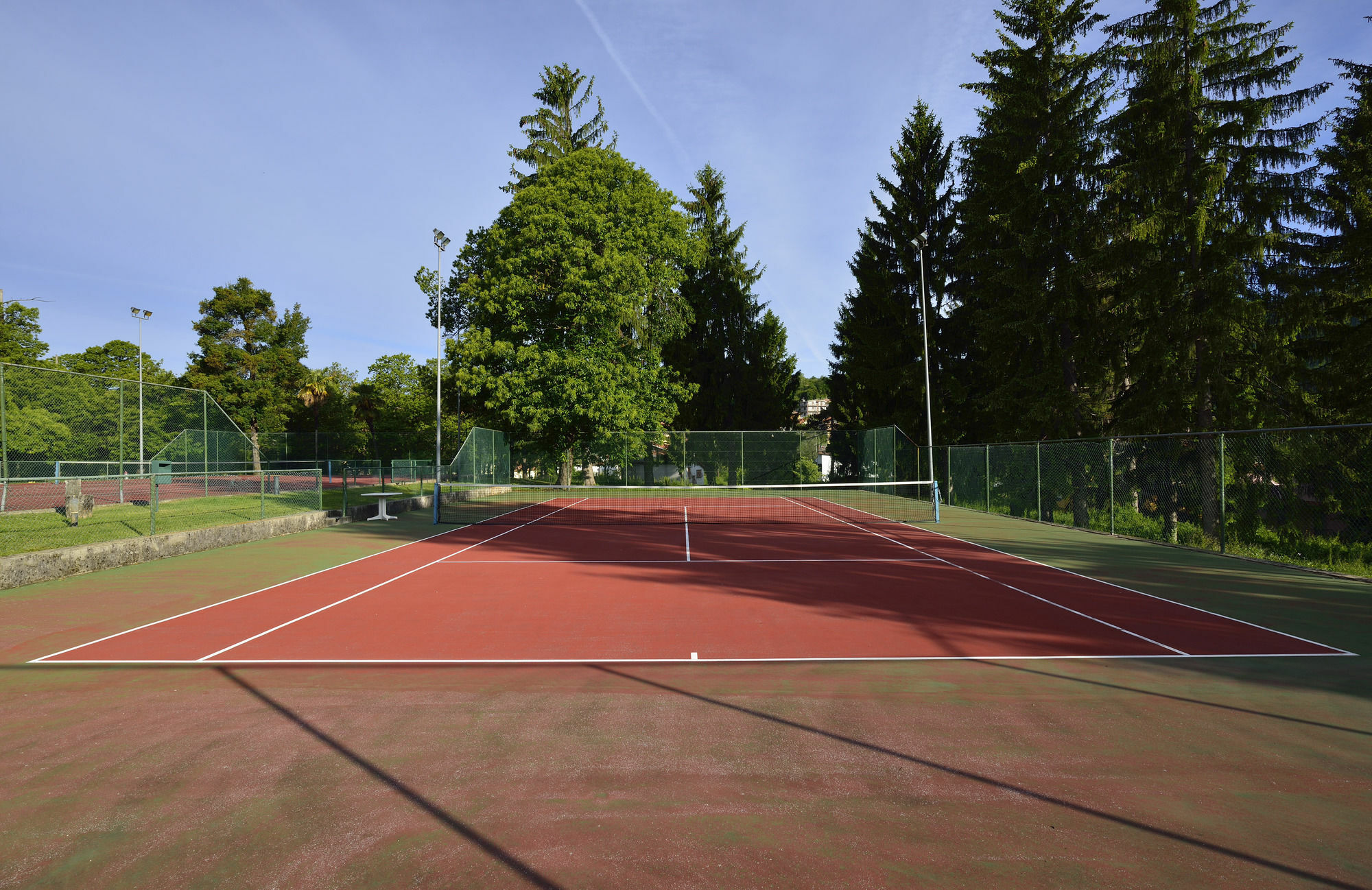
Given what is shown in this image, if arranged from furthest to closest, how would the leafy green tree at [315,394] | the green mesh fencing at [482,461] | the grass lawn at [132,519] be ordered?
the leafy green tree at [315,394], the green mesh fencing at [482,461], the grass lawn at [132,519]

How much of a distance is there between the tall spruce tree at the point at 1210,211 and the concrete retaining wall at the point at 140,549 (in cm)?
2339

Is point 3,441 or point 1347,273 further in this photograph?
point 1347,273

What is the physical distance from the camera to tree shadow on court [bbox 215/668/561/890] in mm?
3412

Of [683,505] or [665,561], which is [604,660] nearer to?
[665,561]

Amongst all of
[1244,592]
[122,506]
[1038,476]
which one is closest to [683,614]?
[1244,592]

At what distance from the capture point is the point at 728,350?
47531 mm

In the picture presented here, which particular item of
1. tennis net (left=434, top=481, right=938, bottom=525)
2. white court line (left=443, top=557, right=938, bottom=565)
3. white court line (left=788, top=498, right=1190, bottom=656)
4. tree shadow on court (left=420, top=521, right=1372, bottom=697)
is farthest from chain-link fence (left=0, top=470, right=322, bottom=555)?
white court line (left=788, top=498, right=1190, bottom=656)

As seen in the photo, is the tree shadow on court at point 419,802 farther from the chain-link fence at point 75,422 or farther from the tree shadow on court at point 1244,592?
the chain-link fence at point 75,422

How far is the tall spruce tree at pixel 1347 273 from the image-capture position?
18.4 metres

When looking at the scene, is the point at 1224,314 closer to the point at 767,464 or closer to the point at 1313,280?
the point at 1313,280

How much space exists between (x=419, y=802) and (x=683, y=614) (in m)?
5.08

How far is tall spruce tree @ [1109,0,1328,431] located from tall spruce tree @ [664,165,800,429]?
27.1 metres

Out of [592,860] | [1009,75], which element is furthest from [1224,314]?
[592,860]


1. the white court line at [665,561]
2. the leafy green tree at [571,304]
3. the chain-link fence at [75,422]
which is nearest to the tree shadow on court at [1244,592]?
the white court line at [665,561]
